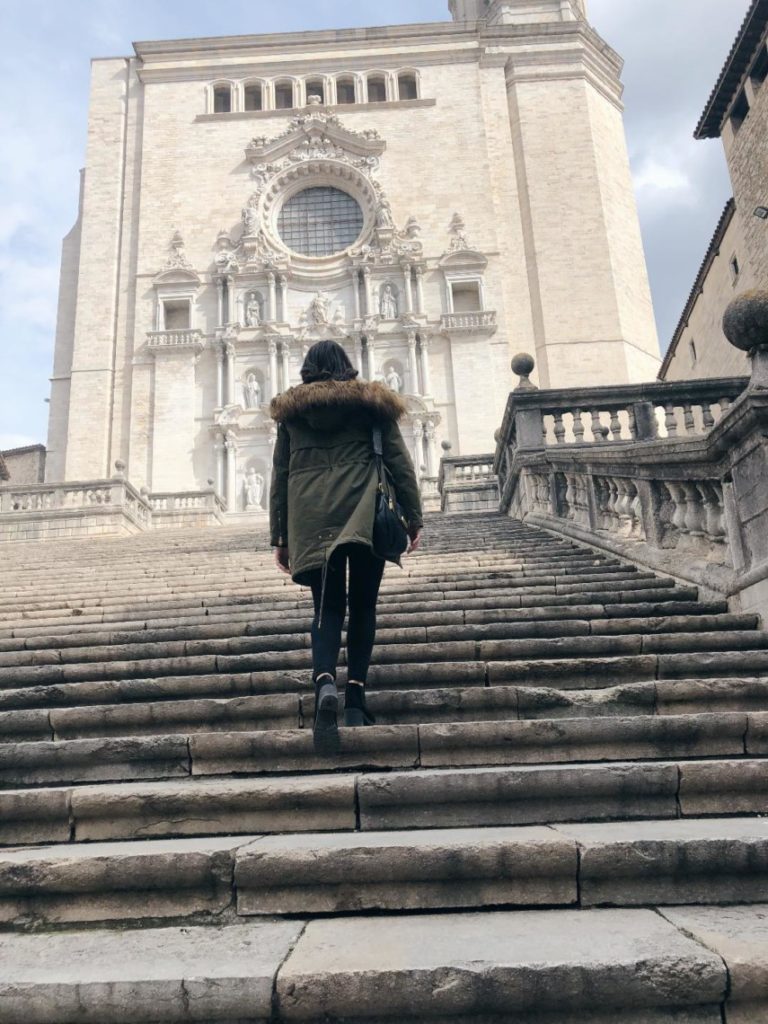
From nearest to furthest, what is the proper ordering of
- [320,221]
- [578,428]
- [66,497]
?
[578,428]
[66,497]
[320,221]

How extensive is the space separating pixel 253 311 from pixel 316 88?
988 centimetres

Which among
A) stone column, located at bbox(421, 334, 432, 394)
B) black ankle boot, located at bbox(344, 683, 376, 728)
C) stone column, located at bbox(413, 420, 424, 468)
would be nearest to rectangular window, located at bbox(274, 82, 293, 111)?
stone column, located at bbox(421, 334, 432, 394)

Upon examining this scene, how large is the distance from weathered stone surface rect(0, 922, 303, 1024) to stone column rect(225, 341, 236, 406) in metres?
24.8

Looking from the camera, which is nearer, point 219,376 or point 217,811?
point 217,811

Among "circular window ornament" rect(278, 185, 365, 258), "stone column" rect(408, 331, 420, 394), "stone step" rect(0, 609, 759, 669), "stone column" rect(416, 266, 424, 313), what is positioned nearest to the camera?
"stone step" rect(0, 609, 759, 669)

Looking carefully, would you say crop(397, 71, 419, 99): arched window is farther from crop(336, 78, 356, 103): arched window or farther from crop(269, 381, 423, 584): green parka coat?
crop(269, 381, 423, 584): green parka coat

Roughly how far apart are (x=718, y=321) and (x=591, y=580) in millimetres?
16088

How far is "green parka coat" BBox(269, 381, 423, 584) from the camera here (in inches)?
Result: 142

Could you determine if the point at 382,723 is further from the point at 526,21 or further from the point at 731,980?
the point at 526,21

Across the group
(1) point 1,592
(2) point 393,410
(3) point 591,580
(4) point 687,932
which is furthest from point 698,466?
(1) point 1,592

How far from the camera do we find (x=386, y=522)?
11.9 ft

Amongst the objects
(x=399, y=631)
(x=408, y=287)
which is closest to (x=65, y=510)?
(x=408, y=287)

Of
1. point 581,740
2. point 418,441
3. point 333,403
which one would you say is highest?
point 418,441

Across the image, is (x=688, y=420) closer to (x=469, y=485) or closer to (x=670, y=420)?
(x=670, y=420)
